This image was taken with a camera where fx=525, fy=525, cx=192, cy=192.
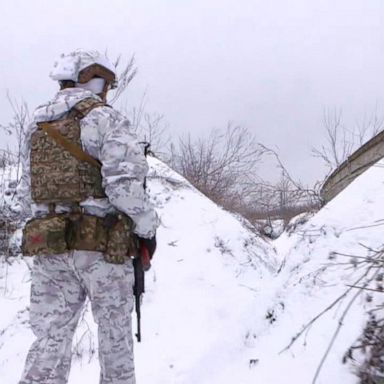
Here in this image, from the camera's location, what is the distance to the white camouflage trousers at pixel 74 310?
2330 millimetres

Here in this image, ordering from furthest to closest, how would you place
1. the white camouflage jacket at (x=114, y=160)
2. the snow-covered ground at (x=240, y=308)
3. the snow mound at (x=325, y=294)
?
the snow-covered ground at (x=240, y=308)
the snow mound at (x=325, y=294)
the white camouflage jacket at (x=114, y=160)

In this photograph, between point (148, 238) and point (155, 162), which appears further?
point (155, 162)

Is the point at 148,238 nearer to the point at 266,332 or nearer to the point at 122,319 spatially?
the point at 122,319

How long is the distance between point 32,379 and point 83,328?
1653mm

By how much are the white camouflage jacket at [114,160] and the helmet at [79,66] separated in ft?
0.27

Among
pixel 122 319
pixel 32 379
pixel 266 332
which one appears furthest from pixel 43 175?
pixel 266 332

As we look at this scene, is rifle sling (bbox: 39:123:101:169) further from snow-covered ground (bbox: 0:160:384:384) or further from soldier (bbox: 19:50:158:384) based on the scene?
snow-covered ground (bbox: 0:160:384:384)

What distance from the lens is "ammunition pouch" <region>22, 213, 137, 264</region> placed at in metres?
2.29

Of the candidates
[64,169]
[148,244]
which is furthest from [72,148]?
[148,244]

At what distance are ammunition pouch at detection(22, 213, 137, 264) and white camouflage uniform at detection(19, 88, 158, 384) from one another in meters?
0.05

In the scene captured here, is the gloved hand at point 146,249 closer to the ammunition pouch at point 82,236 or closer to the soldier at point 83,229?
the soldier at point 83,229

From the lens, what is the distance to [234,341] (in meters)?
3.29

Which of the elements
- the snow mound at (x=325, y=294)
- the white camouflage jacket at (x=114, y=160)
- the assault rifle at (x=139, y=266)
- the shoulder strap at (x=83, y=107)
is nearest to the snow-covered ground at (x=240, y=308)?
the snow mound at (x=325, y=294)

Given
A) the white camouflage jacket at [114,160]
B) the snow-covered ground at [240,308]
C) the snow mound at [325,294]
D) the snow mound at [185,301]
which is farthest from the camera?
the snow mound at [185,301]
